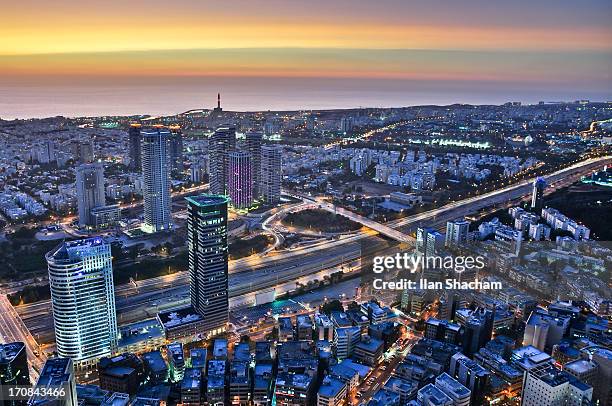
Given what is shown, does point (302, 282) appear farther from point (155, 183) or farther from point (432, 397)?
point (155, 183)

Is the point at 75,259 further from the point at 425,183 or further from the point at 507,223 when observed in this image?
the point at 425,183

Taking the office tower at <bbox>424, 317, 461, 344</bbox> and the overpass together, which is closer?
the office tower at <bbox>424, 317, 461, 344</bbox>

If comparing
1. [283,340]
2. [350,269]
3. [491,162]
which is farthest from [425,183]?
[283,340]

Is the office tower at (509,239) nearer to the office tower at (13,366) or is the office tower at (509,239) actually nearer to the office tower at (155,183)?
the office tower at (155,183)

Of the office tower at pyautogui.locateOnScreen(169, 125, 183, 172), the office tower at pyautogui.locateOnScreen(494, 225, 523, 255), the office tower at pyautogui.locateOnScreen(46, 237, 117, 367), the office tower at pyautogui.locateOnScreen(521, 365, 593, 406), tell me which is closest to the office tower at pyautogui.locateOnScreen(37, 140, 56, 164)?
the office tower at pyautogui.locateOnScreen(169, 125, 183, 172)

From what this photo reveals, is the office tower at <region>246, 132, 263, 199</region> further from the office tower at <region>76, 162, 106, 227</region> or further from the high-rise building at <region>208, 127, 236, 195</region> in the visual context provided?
the office tower at <region>76, 162, 106, 227</region>
